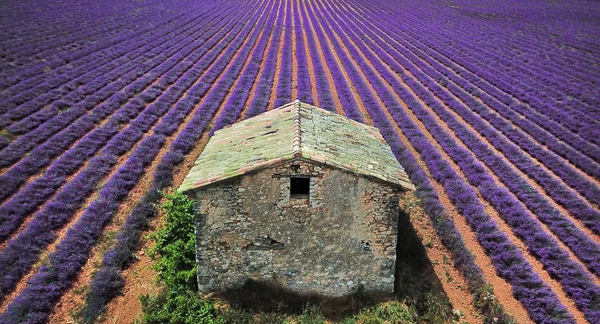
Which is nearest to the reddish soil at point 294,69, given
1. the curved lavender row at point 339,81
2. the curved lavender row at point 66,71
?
A: the curved lavender row at point 339,81

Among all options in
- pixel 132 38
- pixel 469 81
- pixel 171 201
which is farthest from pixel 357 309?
pixel 132 38

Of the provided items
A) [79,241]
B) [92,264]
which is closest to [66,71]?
[79,241]

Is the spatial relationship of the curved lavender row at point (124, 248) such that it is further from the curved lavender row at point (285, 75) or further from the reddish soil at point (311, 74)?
the reddish soil at point (311, 74)

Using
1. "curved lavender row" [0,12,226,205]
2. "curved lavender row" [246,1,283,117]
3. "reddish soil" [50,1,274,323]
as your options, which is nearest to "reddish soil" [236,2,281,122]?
"curved lavender row" [246,1,283,117]

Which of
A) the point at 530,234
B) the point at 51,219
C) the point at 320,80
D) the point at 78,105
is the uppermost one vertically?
the point at 78,105

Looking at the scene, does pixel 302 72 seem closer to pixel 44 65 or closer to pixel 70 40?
pixel 44 65

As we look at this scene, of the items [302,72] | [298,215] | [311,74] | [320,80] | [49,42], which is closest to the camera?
[298,215]

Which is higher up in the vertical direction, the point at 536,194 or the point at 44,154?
the point at 44,154
